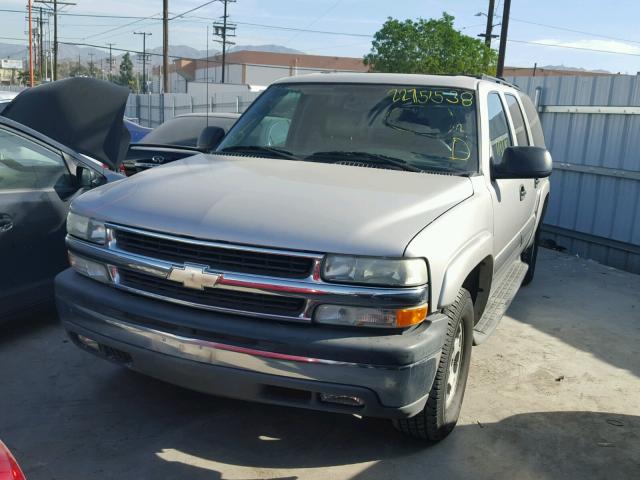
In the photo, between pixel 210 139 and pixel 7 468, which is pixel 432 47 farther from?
pixel 7 468

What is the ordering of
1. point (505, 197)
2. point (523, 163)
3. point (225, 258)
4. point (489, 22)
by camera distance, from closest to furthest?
point (225, 258) → point (523, 163) → point (505, 197) → point (489, 22)

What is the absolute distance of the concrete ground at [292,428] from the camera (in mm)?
3195

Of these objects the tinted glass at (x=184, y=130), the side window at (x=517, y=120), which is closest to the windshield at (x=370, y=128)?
the side window at (x=517, y=120)

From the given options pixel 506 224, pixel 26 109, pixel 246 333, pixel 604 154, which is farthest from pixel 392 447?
pixel 604 154

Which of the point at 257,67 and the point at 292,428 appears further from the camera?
the point at 257,67

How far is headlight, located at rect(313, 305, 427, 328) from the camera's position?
9.05 feet

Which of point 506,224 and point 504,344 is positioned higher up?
point 506,224

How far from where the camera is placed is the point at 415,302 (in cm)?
277

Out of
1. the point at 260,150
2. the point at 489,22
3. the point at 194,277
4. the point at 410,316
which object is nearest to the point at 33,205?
the point at 260,150

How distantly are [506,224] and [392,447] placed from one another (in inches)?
66.5

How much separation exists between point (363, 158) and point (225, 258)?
134 cm

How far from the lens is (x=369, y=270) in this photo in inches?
108

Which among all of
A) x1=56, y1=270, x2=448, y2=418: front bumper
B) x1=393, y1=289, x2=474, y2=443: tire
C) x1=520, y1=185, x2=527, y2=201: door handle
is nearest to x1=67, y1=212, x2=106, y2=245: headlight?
x1=56, y1=270, x2=448, y2=418: front bumper

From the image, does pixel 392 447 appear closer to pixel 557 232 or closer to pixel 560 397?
pixel 560 397
